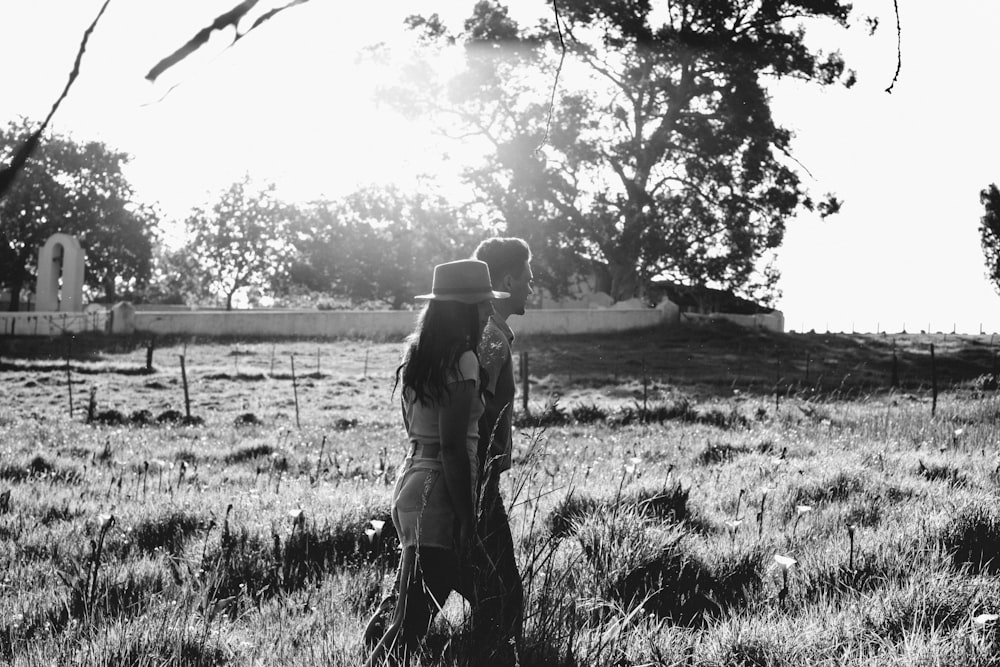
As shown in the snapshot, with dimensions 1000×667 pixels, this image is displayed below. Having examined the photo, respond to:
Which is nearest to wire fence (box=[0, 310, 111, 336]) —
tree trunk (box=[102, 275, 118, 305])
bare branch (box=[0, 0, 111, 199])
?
tree trunk (box=[102, 275, 118, 305])

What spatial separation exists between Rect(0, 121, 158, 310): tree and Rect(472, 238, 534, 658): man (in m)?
45.0

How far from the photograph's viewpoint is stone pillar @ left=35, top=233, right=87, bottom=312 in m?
33.4

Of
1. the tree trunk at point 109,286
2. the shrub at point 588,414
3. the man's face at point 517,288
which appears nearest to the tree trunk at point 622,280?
the shrub at point 588,414

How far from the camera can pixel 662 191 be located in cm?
3341

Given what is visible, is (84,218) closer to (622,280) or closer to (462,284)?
(622,280)

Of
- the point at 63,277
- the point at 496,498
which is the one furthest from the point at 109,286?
the point at 496,498

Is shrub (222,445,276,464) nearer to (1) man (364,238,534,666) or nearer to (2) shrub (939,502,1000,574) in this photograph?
(1) man (364,238,534,666)

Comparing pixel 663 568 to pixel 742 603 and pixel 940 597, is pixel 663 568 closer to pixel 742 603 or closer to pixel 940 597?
pixel 742 603

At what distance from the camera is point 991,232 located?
2053 inches

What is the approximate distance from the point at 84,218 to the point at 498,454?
49.8 m

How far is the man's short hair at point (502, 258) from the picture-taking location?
3668mm

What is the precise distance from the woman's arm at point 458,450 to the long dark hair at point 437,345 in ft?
0.18

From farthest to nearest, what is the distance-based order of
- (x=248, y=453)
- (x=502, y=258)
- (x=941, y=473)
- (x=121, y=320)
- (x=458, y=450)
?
(x=121, y=320) < (x=248, y=453) < (x=941, y=473) < (x=502, y=258) < (x=458, y=450)

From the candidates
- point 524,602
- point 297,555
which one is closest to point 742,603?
point 524,602
